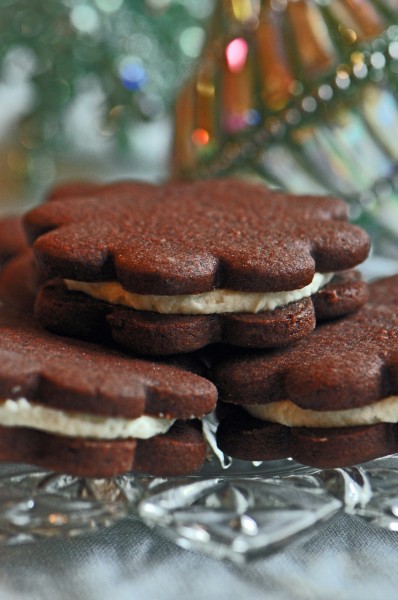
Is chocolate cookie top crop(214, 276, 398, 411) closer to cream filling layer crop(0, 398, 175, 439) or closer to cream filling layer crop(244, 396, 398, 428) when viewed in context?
cream filling layer crop(244, 396, 398, 428)

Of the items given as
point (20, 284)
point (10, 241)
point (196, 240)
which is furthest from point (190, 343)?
point (10, 241)

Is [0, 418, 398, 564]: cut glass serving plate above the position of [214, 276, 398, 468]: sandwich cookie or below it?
below

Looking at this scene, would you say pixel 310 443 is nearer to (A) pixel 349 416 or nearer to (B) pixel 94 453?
(A) pixel 349 416

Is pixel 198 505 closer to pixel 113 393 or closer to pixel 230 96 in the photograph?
pixel 113 393

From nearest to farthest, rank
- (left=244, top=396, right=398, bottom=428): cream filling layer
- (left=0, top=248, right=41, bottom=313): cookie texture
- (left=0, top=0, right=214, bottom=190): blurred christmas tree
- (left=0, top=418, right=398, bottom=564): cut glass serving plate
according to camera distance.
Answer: (left=0, top=418, right=398, bottom=564): cut glass serving plate → (left=244, top=396, right=398, bottom=428): cream filling layer → (left=0, top=248, right=41, bottom=313): cookie texture → (left=0, top=0, right=214, bottom=190): blurred christmas tree

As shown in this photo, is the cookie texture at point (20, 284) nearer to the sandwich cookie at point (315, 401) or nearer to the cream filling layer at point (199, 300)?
the cream filling layer at point (199, 300)

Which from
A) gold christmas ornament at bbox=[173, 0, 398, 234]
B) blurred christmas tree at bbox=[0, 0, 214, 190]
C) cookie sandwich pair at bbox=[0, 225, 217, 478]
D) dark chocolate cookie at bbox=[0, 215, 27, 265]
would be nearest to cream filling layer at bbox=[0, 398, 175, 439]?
cookie sandwich pair at bbox=[0, 225, 217, 478]

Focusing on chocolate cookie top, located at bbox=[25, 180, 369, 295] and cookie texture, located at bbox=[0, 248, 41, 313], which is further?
cookie texture, located at bbox=[0, 248, 41, 313]

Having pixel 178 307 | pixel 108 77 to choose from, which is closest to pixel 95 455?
pixel 178 307
